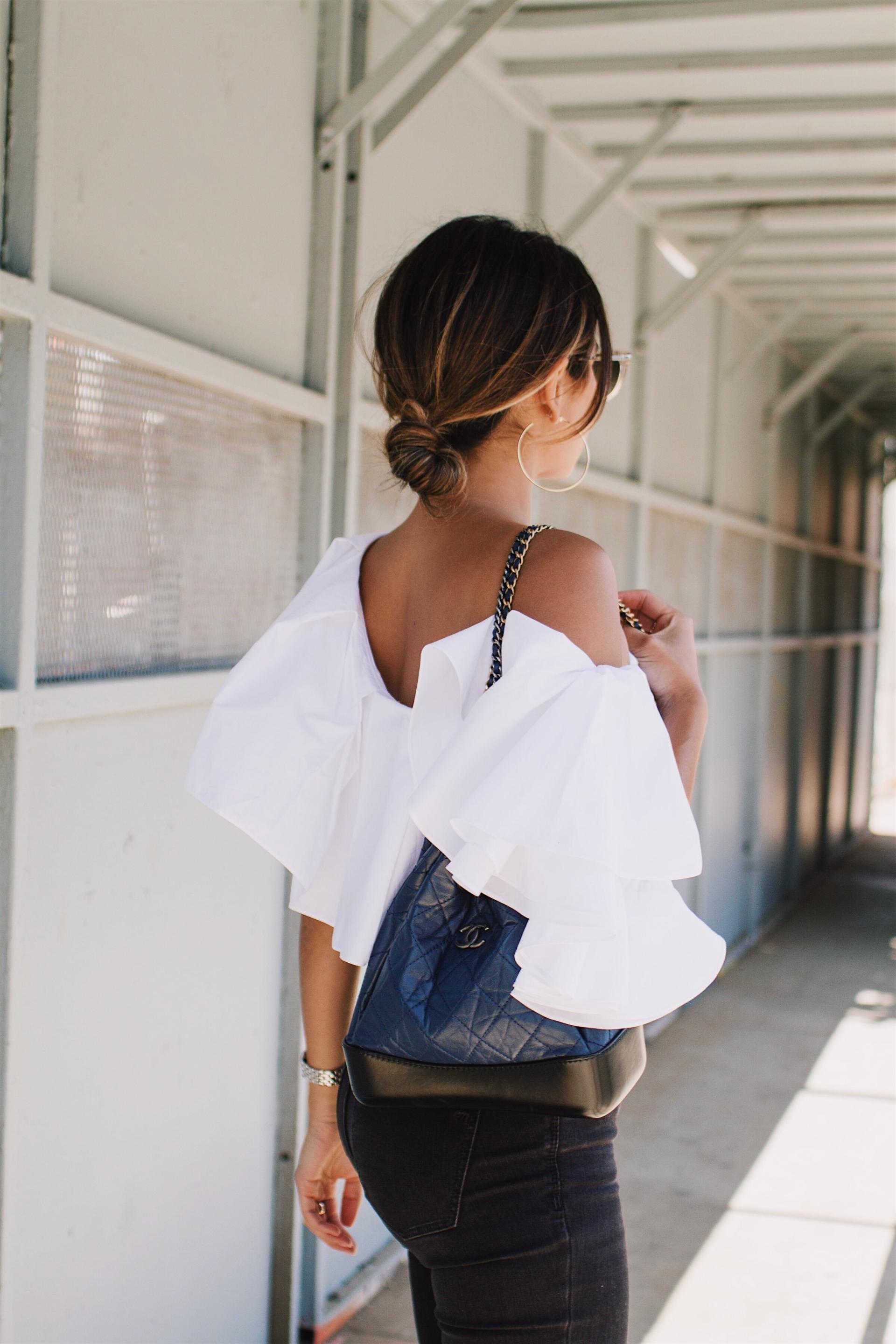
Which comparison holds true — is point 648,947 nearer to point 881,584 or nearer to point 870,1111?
point 870,1111

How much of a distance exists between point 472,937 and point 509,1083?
0.13 meters

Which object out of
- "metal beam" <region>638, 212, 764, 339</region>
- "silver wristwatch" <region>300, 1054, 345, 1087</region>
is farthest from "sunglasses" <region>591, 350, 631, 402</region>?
"metal beam" <region>638, 212, 764, 339</region>

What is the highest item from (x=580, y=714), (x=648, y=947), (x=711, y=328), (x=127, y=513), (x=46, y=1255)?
(x=711, y=328)

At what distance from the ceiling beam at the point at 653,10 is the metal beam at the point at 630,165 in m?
0.64

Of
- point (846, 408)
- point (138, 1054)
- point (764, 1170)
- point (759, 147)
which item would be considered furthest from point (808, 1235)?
point (846, 408)

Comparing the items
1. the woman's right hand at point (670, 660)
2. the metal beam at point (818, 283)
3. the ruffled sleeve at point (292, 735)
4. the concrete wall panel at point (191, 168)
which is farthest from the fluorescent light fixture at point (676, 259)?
the ruffled sleeve at point (292, 735)

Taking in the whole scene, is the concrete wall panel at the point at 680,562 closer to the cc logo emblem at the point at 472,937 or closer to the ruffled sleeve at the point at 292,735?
the ruffled sleeve at the point at 292,735

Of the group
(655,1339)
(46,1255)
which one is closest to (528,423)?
(46,1255)

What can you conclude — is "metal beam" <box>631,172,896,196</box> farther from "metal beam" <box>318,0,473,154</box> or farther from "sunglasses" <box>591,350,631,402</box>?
"sunglasses" <box>591,350,631,402</box>

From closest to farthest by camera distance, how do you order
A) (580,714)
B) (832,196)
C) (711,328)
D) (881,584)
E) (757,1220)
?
(580,714), (757,1220), (832,196), (711,328), (881,584)

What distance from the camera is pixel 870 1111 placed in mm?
4637

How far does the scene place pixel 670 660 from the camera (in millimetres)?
1375

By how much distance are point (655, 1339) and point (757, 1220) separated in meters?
0.82

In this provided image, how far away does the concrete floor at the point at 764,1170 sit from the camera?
3164 mm
